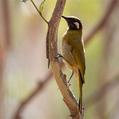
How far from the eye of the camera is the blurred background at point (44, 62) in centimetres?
258

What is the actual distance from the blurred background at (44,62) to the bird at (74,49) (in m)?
0.07

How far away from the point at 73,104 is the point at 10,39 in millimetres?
877

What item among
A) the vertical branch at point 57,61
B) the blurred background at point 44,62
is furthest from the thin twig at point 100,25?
the vertical branch at point 57,61

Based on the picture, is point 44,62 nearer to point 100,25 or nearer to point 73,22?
point 100,25

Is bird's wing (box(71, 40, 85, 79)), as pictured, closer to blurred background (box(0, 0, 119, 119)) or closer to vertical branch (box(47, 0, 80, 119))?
blurred background (box(0, 0, 119, 119))

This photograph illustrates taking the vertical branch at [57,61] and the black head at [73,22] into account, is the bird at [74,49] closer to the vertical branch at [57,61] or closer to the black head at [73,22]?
the black head at [73,22]

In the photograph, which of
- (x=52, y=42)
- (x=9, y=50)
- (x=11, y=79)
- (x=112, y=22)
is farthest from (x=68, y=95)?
(x=112, y=22)

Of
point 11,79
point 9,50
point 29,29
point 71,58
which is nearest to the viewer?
point 71,58

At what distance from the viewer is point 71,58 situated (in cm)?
235

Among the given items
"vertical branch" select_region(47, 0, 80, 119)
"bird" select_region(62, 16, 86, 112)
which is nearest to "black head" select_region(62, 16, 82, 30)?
"bird" select_region(62, 16, 86, 112)

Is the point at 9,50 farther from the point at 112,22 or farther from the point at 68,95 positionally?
the point at 68,95

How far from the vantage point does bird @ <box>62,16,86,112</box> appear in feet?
7.32

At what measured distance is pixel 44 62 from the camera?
3.83m

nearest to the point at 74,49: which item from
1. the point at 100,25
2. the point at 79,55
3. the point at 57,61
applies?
the point at 79,55
